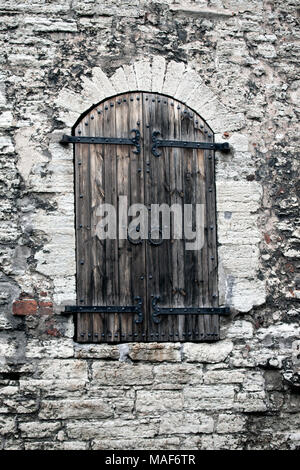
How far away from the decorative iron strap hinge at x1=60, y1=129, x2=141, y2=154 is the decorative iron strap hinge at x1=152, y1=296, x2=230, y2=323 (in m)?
1.21

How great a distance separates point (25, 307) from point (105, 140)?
141 centimetres

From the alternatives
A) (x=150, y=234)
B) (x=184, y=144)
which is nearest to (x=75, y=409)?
(x=150, y=234)

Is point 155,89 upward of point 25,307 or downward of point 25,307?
upward

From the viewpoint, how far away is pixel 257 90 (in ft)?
18.9

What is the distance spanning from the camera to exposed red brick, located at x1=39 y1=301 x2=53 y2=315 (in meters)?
5.20

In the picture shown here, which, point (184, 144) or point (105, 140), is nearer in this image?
point (105, 140)

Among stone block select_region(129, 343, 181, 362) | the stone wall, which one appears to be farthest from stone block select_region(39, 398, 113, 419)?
stone block select_region(129, 343, 181, 362)

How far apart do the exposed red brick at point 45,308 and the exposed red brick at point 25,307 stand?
0.13 ft

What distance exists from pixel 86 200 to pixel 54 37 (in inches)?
51.8

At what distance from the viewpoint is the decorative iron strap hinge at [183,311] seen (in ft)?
17.5

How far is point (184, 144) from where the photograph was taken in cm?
555

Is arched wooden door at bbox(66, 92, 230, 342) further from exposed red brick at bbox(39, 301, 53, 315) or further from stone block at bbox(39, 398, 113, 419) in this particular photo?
stone block at bbox(39, 398, 113, 419)

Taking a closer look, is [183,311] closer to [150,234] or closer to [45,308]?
[150,234]
